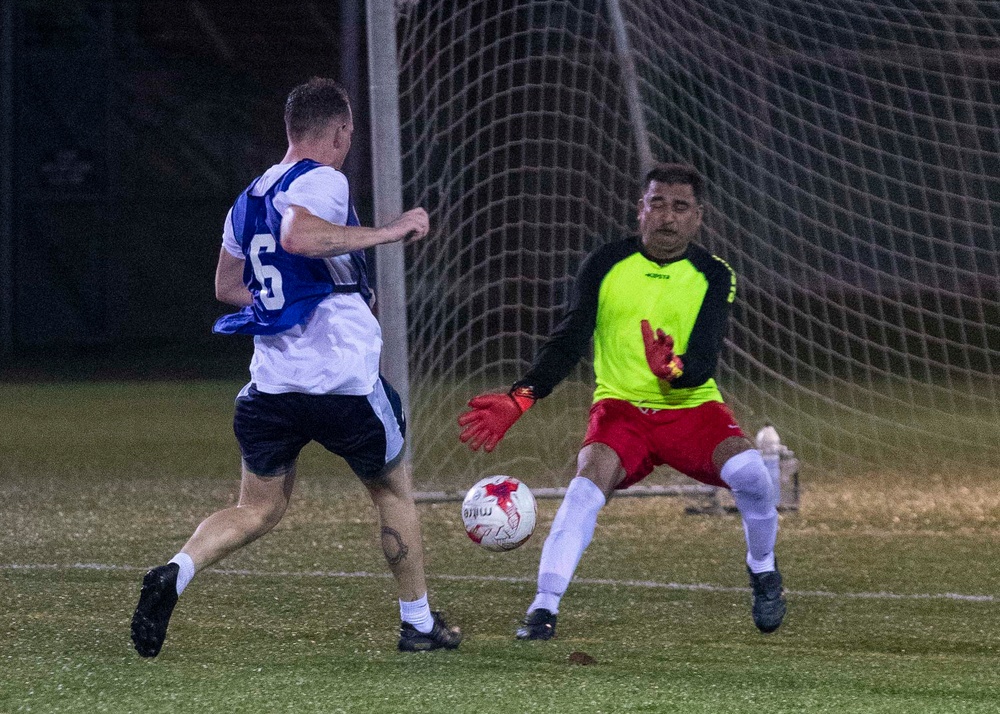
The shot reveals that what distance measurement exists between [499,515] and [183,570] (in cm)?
93

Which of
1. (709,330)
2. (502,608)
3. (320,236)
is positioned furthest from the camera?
(502,608)

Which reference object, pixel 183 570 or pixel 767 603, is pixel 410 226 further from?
pixel 767 603

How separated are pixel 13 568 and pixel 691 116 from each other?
4.96 m

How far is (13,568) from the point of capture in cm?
559

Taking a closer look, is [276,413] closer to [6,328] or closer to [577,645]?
[577,645]

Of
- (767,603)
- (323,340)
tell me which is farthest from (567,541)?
(323,340)

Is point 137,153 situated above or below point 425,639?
above

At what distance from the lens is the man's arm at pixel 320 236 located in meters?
3.93

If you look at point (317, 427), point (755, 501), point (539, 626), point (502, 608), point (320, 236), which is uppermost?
point (320, 236)

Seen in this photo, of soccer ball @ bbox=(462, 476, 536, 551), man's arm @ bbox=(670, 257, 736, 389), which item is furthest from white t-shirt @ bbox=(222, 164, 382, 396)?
man's arm @ bbox=(670, 257, 736, 389)

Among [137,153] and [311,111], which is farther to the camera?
[137,153]

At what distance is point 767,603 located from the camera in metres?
4.56

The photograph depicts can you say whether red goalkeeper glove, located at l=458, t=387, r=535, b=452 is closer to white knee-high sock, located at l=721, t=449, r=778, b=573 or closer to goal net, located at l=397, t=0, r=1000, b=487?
white knee-high sock, located at l=721, t=449, r=778, b=573

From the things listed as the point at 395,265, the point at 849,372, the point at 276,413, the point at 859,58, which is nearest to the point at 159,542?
the point at 395,265
